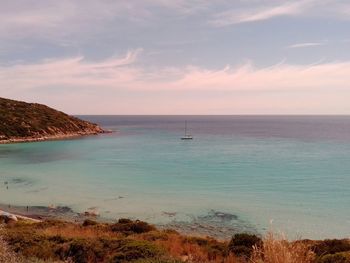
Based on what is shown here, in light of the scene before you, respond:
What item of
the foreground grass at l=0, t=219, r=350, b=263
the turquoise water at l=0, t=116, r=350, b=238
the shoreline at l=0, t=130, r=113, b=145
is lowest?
the turquoise water at l=0, t=116, r=350, b=238

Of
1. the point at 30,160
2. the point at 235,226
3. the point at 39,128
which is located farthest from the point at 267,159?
the point at 39,128

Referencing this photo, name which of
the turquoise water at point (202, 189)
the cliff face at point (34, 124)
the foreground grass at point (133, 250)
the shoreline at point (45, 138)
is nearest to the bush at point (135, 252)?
the foreground grass at point (133, 250)

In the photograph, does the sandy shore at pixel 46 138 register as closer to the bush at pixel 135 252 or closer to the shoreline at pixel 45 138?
the shoreline at pixel 45 138

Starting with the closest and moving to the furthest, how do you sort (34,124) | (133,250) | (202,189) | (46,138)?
(133,250) < (202,189) < (46,138) < (34,124)

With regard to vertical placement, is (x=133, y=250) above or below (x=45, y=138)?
above

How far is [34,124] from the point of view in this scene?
12419cm

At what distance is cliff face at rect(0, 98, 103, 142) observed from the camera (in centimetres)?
11371

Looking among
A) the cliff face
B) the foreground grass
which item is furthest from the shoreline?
the foreground grass

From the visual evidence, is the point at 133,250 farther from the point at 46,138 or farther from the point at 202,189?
the point at 46,138

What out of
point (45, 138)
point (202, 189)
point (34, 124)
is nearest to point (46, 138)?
point (45, 138)

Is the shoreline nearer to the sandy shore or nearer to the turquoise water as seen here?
the sandy shore

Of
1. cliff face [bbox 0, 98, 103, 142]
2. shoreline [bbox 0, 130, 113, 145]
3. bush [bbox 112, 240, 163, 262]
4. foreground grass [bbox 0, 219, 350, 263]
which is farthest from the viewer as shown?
cliff face [bbox 0, 98, 103, 142]

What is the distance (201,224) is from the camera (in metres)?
28.3

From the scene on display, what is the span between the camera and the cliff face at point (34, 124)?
11371 centimetres
